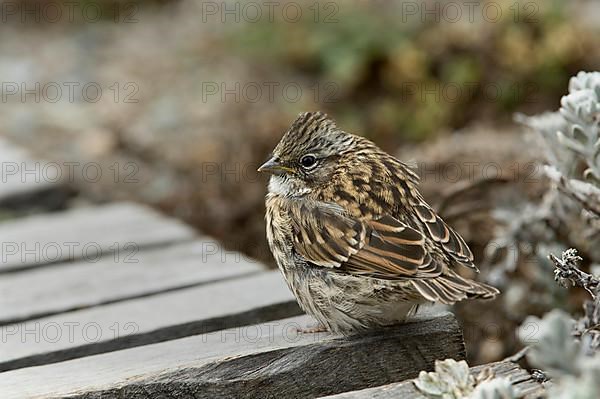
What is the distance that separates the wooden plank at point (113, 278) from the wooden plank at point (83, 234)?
0.29ft

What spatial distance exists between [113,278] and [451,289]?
60.8 inches

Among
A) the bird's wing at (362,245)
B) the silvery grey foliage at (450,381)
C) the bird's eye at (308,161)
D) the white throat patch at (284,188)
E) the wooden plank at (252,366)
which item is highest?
the bird's eye at (308,161)

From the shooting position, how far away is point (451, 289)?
3143 millimetres

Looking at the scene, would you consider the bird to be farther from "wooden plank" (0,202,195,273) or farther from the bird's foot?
"wooden plank" (0,202,195,273)

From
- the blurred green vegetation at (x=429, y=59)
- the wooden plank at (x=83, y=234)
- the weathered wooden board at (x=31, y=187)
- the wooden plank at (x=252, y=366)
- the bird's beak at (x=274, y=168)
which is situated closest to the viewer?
the wooden plank at (x=252, y=366)

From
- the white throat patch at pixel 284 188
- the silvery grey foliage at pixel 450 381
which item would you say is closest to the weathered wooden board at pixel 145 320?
the white throat patch at pixel 284 188

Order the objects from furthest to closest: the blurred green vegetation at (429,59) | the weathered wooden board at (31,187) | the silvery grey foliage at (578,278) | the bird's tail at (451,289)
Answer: the blurred green vegetation at (429,59) → the weathered wooden board at (31,187) → the bird's tail at (451,289) → the silvery grey foliage at (578,278)

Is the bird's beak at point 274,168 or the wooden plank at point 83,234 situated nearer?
the bird's beak at point 274,168

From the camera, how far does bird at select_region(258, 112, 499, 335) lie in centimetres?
330

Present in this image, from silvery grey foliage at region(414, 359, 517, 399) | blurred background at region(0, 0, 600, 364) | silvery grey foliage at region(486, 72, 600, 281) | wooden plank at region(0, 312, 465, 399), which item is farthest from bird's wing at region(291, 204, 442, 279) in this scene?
blurred background at region(0, 0, 600, 364)

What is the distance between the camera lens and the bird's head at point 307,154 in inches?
154

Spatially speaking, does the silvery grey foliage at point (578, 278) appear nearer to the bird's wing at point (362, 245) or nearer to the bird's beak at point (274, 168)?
the bird's wing at point (362, 245)

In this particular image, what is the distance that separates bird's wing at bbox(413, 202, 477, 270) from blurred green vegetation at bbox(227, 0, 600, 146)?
3.52 meters

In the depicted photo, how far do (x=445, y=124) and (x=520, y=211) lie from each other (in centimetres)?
288
